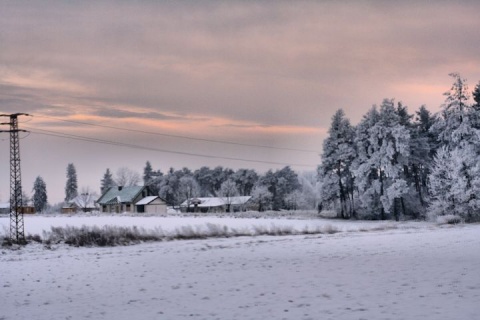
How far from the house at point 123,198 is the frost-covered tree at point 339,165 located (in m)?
56.7

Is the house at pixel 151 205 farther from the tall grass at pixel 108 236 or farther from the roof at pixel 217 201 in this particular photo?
the tall grass at pixel 108 236

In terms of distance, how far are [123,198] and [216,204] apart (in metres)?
26.5

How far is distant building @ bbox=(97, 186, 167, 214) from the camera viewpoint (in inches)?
4316

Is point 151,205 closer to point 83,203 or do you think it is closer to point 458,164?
point 83,203

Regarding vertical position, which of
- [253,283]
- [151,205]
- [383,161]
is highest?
[383,161]

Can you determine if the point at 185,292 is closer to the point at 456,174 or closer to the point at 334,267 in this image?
the point at 334,267

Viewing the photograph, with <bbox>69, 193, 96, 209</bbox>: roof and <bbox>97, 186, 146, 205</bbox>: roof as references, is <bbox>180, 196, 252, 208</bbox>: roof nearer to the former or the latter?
<bbox>97, 186, 146, 205</bbox>: roof

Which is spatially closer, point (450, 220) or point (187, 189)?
point (450, 220)

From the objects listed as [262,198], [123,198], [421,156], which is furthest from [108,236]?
[123,198]

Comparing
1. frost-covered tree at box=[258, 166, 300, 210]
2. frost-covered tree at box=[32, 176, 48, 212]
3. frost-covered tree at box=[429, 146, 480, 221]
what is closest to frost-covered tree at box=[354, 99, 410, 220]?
frost-covered tree at box=[429, 146, 480, 221]

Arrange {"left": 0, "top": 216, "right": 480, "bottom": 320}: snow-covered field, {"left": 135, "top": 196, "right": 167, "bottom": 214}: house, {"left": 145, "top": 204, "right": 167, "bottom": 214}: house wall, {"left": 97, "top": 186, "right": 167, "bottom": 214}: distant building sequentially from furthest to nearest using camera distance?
{"left": 97, "top": 186, "right": 167, "bottom": 214}: distant building
{"left": 135, "top": 196, "right": 167, "bottom": 214}: house
{"left": 145, "top": 204, "right": 167, "bottom": 214}: house wall
{"left": 0, "top": 216, "right": 480, "bottom": 320}: snow-covered field

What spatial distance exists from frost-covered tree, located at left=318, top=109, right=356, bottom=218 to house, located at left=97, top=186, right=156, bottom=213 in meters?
56.7

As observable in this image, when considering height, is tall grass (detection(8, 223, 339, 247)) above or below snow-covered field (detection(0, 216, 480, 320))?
above

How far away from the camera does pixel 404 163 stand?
2445 inches
